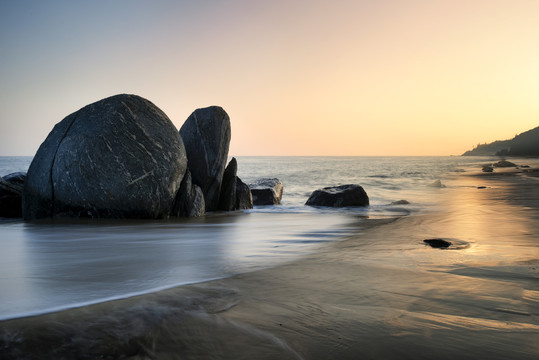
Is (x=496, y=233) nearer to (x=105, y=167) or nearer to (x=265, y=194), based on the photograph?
(x=105, y=167)

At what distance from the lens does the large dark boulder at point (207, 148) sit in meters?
8.32

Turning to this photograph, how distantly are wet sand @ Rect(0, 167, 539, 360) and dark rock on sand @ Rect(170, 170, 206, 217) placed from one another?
466 centimetres

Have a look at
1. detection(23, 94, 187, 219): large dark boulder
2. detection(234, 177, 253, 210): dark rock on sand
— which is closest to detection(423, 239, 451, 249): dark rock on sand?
detection(23, 94, 187, 219): large dark boulder

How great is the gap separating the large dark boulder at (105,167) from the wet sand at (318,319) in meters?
4.27

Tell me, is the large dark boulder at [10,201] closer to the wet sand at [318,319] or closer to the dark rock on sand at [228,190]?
the dark rock on sand at [228,190]

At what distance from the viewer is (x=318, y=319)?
1.68 metres

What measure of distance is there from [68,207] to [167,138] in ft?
6.50

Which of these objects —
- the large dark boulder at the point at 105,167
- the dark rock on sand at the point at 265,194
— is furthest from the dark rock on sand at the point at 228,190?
the large dark boulder at the point at 105,167

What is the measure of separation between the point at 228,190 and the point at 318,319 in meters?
7.16

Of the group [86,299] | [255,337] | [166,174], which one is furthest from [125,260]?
[166,174]

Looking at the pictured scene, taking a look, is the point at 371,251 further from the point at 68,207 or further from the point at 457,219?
the point at 68,207

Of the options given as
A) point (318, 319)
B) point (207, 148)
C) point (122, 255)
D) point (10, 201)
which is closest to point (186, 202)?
point (207, 148)

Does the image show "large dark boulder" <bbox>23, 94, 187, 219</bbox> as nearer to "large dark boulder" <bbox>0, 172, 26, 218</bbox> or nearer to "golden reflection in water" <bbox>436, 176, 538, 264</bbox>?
"large dark boulder" <bbox>0, 172, 26, 218</bbox>

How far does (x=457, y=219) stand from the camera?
21.2ft
